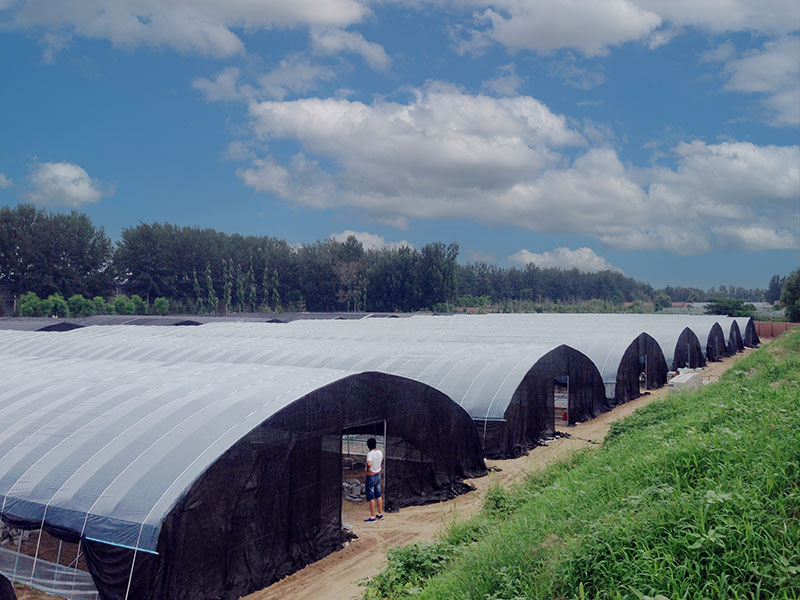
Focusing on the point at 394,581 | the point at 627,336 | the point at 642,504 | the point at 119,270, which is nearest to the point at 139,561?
the point at 394,581

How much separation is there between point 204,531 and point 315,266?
258 feet

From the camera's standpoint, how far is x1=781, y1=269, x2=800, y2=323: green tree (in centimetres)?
5525

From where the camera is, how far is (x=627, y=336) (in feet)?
83.2

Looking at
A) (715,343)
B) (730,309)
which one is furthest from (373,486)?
(730,309)

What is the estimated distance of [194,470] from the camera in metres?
7.64

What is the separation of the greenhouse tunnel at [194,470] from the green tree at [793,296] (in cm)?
5553

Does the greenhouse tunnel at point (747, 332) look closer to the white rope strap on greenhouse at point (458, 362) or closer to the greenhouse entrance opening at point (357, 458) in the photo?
the white rope strap on greenhouse at point (458, 362)

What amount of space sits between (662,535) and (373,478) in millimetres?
6484

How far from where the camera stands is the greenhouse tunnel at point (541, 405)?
15555mm

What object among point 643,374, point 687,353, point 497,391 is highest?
point 497,391

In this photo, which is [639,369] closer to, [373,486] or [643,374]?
[643,374]

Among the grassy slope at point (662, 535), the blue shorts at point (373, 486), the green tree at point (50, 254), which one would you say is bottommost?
the blue shorts at point (373, 486)

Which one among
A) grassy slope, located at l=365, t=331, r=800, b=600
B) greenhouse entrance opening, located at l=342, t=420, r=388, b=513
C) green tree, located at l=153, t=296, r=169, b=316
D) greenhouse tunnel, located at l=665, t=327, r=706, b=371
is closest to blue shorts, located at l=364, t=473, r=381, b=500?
greenhouse entrance opening, located at l=342, t=420, r=388, b=513

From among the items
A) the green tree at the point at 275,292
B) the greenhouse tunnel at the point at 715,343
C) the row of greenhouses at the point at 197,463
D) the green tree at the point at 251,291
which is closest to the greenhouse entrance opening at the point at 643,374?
the greenhouse tunnel at the point at 715,343
